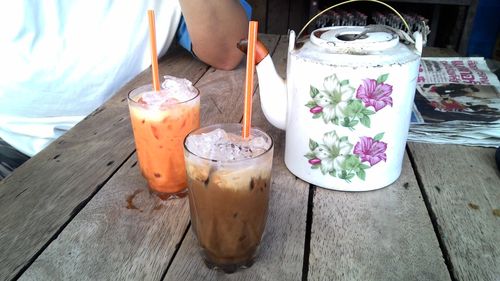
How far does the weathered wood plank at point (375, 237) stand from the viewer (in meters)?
0.47

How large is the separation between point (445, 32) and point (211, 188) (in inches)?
90.6

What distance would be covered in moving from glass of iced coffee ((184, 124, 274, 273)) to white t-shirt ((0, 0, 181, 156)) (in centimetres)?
67

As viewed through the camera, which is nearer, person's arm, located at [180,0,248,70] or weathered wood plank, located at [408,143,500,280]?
weathered wood plank, located at [408,143,500,280]

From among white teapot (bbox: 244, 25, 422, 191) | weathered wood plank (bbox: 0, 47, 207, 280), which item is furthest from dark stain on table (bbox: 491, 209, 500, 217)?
weathered wood plank (bbox: 0, 47, 207, 280)

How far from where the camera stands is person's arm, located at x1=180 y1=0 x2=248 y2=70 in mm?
1032

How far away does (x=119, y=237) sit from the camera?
51 centimetres

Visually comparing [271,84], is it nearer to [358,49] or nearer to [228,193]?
[358,49]

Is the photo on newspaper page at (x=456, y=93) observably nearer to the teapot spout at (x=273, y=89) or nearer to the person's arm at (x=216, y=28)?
the teapot spout at (x=273, y=89)

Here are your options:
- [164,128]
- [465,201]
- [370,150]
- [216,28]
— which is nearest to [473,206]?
[465,201]

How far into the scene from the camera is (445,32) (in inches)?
91.9

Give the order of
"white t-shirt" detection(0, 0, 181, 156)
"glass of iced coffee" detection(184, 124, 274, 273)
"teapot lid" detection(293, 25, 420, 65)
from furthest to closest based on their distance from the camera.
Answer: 1. "white t-shirt" detection(0, 0, 181, 156)
2. "teapot lid" detection(293, 25, 420, 65)
3. "glass of iced coffee" detection(184, 124, 274, 273)

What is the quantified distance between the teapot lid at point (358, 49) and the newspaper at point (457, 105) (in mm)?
248

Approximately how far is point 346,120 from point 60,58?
76 cm

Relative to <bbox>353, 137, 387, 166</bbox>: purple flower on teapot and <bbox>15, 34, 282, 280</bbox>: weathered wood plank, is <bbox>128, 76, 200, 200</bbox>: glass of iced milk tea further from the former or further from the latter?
<bbox>353, 137, 387, 166</bbox>: purple flower on teapot
